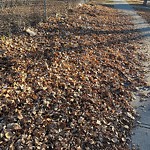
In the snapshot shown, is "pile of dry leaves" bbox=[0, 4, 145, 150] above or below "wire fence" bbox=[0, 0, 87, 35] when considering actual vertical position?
below

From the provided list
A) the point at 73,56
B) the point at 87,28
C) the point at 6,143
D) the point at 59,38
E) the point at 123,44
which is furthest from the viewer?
the point at 87,28

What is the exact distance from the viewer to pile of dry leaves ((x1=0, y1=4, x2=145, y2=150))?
3947mm

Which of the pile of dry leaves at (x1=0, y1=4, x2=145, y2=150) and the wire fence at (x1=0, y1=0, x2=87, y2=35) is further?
the wire fence at (x1=0, y1=0, x2=87, y2=35)

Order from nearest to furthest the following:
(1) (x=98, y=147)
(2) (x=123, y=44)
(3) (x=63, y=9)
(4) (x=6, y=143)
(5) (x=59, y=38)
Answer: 1. (4) (x=6, y=143)
2. (1) (x=98, y=147)
3. (5) (x=59, y=38)
4. (2) (x=123, y=44)
5. (3) (x=63, y=9)

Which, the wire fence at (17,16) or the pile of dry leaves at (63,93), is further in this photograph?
the wire fence at (17,16)

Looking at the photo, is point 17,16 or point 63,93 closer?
point 63,93

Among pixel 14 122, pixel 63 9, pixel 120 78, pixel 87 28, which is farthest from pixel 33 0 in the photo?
pixel 14 122

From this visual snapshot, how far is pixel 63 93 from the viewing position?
193 inches

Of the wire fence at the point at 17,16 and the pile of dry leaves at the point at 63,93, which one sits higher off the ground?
the wire fence at the point at 17,16

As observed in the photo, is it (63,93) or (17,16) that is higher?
(17,16)

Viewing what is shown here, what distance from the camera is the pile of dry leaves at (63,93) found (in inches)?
155

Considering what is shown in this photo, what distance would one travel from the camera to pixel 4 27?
7.69 m

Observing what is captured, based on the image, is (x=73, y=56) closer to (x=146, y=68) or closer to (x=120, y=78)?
(x=120, y=78)

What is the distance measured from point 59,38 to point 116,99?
3356mm
